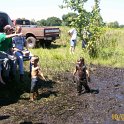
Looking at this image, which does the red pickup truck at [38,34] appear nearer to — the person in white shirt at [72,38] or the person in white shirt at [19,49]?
the person in white shirt at [72,38]

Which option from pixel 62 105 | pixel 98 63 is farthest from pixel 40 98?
pixel 98 63

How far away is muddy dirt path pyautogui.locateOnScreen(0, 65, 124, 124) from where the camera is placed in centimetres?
689

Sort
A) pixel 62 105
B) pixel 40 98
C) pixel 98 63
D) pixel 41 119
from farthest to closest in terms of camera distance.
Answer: pixel 98 63, pixel 40 98, pixel 62 105, pixel 41 119

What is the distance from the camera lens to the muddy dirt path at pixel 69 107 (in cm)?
689

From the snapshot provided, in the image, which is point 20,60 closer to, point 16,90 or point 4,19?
point 16,90

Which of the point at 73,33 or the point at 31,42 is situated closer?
the point at 73,33

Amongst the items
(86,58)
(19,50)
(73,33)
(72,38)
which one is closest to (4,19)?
(19,50)

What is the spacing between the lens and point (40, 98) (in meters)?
8.52

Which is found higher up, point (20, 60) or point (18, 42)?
point (18, 42)

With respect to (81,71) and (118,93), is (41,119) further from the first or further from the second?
(118,93)

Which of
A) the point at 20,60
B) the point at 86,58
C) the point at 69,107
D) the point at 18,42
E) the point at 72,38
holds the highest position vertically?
the point at 18,42

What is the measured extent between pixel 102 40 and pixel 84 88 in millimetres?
6484

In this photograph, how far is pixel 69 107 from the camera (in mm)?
7766

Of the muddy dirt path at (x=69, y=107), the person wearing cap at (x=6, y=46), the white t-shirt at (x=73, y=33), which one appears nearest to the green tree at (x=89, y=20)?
the white t-shirt at (x=73, y=33)
